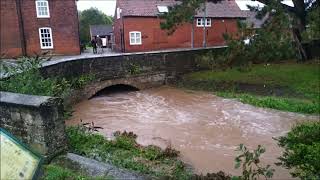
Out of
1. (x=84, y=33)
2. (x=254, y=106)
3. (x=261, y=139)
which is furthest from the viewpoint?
(x=84, y=33)

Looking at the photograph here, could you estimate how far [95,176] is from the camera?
5754 mm

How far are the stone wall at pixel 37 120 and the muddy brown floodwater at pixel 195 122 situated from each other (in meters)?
4.31

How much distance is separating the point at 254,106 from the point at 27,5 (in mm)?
21709

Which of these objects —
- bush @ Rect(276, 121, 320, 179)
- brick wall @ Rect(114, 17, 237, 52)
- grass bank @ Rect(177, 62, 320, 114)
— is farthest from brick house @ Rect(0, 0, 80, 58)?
bush @ Rect(276, 121, 320, 179)

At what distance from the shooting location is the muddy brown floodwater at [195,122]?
36.9 ft

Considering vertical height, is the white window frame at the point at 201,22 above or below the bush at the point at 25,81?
above

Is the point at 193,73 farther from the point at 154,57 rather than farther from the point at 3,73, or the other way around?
the point at 3,73

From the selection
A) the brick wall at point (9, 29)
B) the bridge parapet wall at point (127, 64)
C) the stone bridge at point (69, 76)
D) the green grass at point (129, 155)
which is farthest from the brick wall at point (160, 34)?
the green grass at point (129, 155)

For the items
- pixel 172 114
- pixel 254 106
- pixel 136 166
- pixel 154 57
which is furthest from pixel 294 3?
pixel 136 166

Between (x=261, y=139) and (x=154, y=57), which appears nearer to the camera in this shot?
(x=261, y=139)

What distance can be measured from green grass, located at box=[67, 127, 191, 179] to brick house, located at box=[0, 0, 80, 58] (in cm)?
2247

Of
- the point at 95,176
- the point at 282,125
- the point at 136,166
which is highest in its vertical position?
the point at 95,176

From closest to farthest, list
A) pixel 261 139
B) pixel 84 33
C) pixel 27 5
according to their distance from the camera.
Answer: pixel 261 139, pixel 27 5, pixel 84 33

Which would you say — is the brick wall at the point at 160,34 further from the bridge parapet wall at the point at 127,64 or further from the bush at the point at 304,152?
the bush at the point at 304,152
